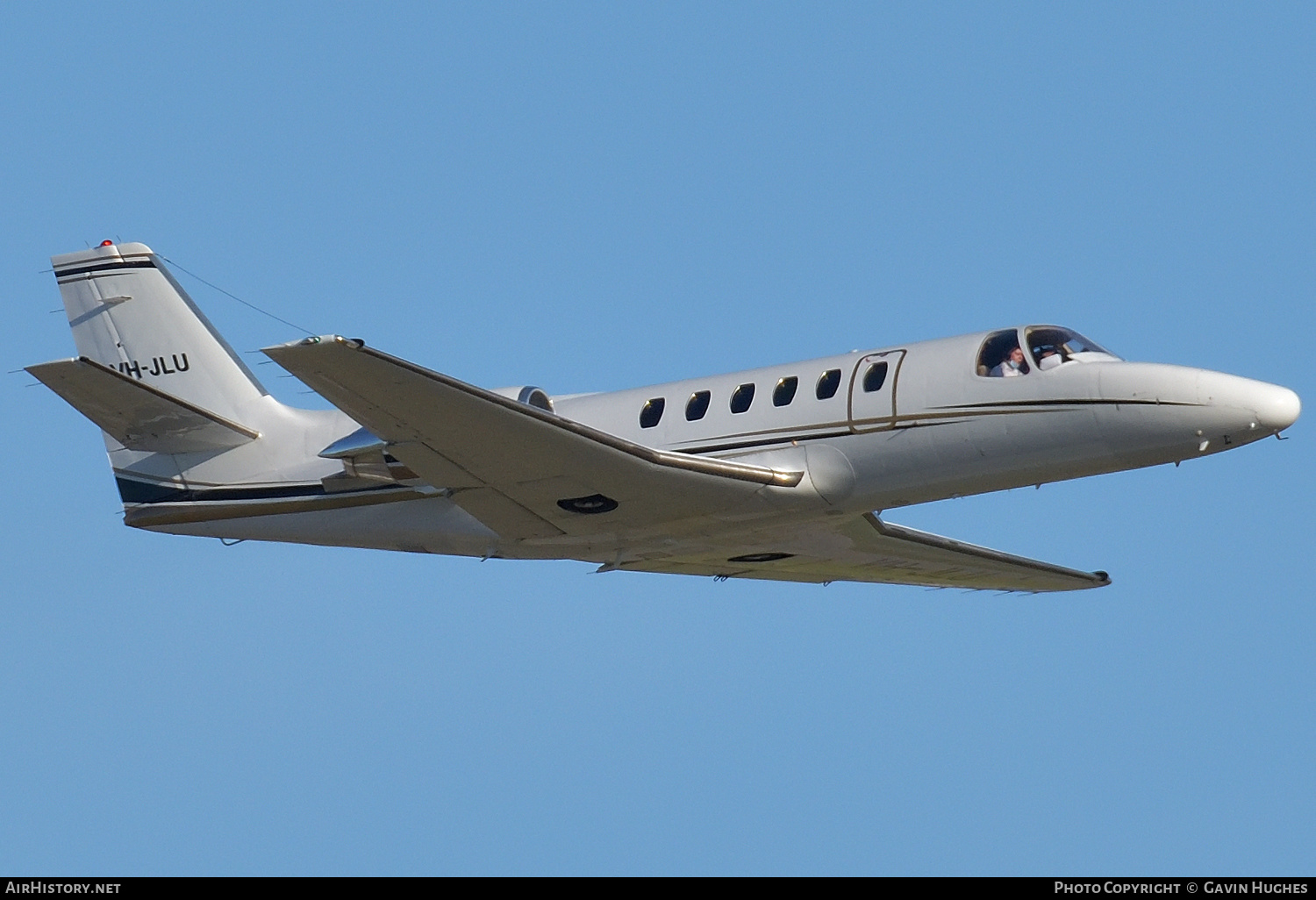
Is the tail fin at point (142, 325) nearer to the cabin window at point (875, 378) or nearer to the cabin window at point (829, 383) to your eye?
the cabin window at point (829, 383)

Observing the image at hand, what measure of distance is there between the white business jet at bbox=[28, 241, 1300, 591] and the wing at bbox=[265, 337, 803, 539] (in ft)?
0.11

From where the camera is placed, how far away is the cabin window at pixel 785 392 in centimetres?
2267

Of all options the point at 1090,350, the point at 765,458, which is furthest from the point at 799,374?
the point at 1090,350

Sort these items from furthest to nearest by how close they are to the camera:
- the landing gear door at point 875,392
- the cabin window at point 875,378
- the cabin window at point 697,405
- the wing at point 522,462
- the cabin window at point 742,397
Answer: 1. the cabin window at point 697,405
2. the cabin window at point 742,397
3. the cabin window at point 875,378
4. the landing gear door at point 875,392
5. the wing at point 522,462

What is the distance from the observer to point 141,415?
25.0 meters

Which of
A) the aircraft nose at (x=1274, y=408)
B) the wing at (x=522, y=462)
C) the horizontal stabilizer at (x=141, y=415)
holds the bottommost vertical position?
the wing at (x=522, y=462)

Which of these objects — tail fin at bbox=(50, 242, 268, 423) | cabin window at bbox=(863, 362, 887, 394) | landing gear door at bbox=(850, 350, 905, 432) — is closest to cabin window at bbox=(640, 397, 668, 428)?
landing gear door at bbox=(850, 350, 905, 432)

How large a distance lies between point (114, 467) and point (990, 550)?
12526 millimetres

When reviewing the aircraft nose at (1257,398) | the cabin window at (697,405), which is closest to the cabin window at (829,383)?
the cabin window at (697,405)

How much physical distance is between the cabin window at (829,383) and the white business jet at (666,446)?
0.03m

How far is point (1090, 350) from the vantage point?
21.9m

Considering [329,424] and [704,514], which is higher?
[329,424]

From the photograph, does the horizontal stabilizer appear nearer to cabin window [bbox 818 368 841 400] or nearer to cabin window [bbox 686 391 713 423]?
cabin window [bbox 686 391 713 423]

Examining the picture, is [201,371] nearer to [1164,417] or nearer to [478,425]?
[478,425]
